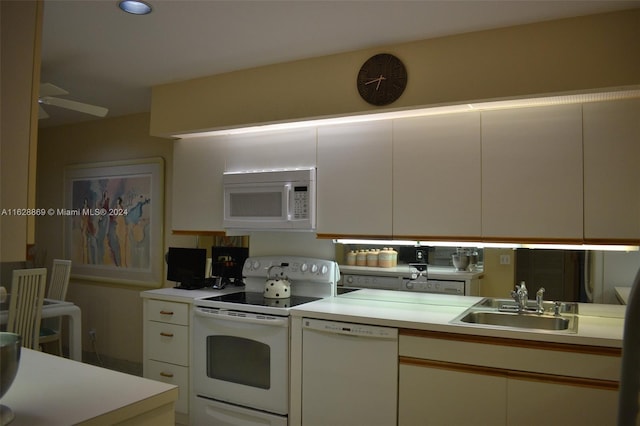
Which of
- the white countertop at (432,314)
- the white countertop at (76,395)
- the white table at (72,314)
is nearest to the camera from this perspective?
the white countertop at (76,395)

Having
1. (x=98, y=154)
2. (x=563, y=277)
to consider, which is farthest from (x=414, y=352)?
(x=98, y=154)

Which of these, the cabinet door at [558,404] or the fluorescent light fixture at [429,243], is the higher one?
the fluorescent light fixture at [429,243]

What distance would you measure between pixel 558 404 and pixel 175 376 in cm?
238

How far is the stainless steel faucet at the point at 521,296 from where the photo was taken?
2.79m

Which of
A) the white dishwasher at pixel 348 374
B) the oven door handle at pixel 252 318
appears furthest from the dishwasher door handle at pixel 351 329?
the oven door handle at pixel 252 318

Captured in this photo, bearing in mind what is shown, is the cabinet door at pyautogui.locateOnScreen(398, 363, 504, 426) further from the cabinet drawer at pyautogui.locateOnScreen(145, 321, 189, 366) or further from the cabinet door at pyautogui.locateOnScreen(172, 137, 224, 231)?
the cabinet door at pyautogui.locateOnScreen(172, 137, 224, 231)

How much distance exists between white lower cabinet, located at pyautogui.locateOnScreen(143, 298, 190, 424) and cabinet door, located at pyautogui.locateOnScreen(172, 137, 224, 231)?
0.62 metres

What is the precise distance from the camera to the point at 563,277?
274 cm

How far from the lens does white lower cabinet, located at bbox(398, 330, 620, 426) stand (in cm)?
215

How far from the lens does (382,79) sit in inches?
110

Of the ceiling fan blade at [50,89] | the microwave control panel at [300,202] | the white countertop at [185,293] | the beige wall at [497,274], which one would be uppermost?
the ceiling fan blade at [50,89]

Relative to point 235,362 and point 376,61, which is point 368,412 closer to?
point 235,362

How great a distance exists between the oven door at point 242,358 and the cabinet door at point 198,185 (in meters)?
0.73

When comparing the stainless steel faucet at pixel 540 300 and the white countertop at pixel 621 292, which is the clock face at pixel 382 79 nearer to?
the stainless steel faucet at pixel 540 300
